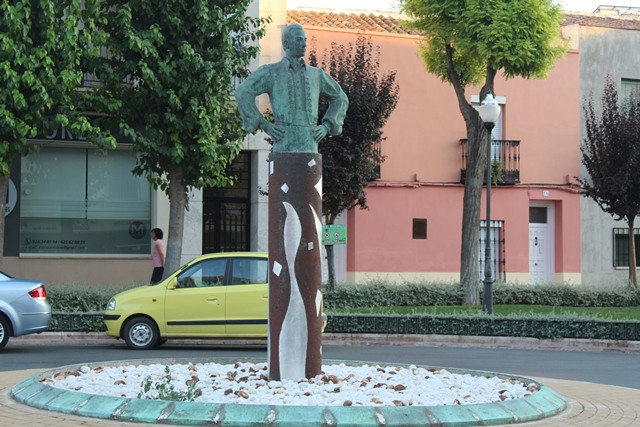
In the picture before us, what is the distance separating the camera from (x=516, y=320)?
18672 millimetres

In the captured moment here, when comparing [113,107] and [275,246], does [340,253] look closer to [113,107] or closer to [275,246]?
[113,107]

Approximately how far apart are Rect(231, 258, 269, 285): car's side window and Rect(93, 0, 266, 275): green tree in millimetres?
4421

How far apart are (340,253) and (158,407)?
20093mm

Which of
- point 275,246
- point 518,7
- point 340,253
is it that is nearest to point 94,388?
point 275,246

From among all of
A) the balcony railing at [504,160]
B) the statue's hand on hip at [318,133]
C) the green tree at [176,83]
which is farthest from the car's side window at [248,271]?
the balcony railing at [504,160]

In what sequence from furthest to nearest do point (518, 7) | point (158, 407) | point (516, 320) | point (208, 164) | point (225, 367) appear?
point (518, 7) → point (208, 164) → point (516, 320) → point (225, 367) → point (158, 407)

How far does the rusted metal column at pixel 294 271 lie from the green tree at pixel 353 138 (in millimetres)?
13581

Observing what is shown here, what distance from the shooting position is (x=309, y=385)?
8969 millimetres

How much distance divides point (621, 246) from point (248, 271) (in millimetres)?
17595

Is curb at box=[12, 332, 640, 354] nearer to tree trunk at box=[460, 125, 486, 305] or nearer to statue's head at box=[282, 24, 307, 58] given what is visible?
tree trunk at box=[460, 125, 486, 305]

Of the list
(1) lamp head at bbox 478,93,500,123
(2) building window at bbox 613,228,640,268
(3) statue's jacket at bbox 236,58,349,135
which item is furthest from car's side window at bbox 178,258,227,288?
(2) building window at bbox 613,228,640,268

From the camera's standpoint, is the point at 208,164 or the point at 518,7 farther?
the point at 518,7

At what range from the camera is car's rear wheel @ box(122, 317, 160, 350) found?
53.5ft

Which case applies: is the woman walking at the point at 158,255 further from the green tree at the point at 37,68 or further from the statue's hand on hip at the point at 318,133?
the statue's hand on hip at the point at 318,133
